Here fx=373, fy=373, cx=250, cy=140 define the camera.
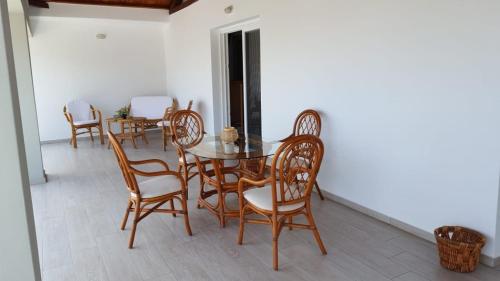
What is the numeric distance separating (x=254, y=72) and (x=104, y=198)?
2720 millimetres

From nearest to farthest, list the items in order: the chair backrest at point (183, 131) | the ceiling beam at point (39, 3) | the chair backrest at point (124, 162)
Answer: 1. the chair backrest at point (124, 162)
2. the chair backrest at point (183, 131)
3. the ceiling beam at point (39, 3)

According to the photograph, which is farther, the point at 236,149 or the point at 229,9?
the point at 229,9

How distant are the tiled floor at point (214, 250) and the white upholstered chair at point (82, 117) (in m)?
3.35

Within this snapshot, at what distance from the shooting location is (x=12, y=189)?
1.42m

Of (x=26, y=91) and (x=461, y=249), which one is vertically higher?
(x=26, y=91)

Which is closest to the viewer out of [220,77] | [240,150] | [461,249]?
[461,249]

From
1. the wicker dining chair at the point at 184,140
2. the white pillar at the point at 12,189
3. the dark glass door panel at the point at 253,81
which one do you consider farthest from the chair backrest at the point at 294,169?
the dark glass door panel at the point at 253,81

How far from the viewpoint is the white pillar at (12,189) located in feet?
4.55

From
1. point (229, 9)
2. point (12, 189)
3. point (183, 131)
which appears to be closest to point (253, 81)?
point (229, 9)

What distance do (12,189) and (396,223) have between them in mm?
2754

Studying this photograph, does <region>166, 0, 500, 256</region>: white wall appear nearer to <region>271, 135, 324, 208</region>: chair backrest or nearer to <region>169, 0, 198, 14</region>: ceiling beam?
<region>271, 135, 324, 208</region>: chair backrest

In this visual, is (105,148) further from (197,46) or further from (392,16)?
(392,16)

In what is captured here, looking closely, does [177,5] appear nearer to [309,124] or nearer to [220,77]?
[220,77]

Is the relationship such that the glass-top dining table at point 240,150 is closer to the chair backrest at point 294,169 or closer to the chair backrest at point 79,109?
the chair backrest at point 294,169
